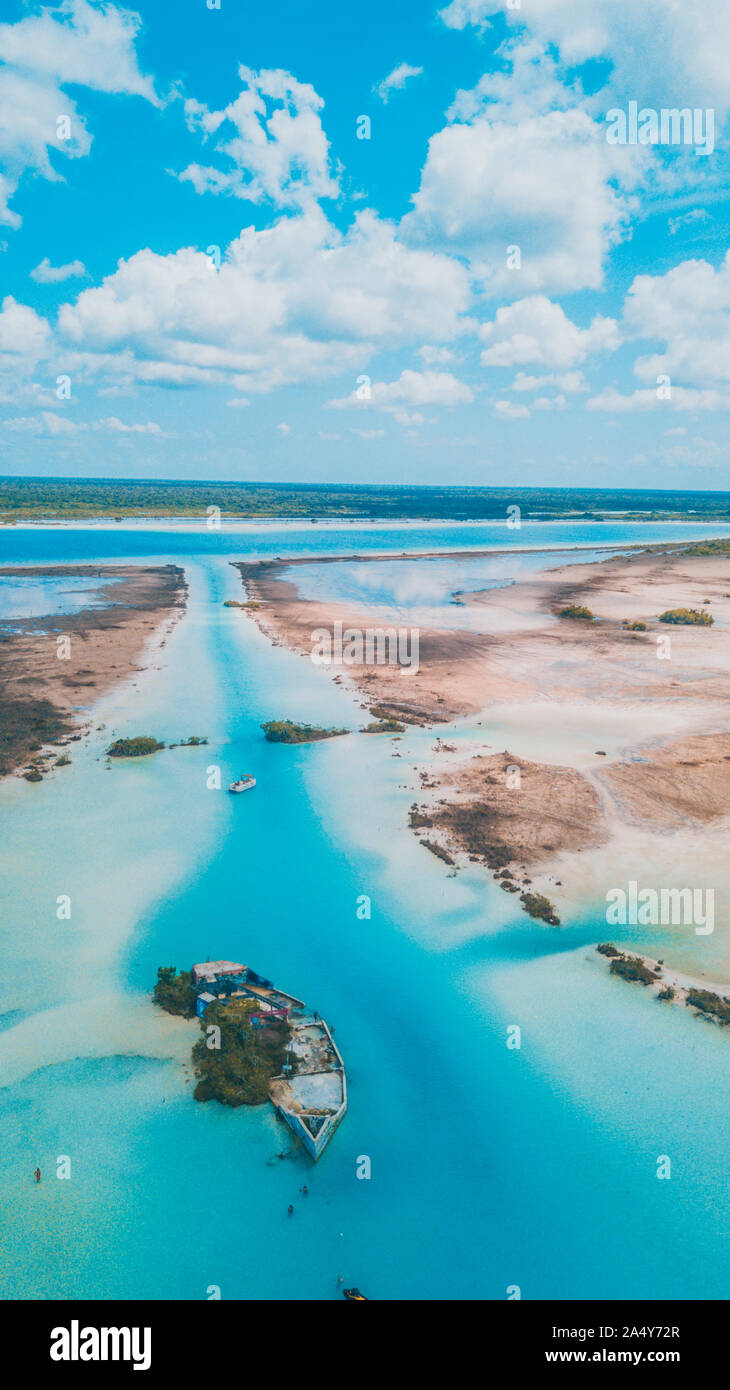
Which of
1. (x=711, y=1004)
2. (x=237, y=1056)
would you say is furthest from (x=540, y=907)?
(x=237, y=1056)

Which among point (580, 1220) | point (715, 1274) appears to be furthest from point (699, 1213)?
point (580, 1220)

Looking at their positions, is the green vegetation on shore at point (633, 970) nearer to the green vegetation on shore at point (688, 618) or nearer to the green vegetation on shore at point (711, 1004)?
the green vegetation on shore at point (711, 1004)

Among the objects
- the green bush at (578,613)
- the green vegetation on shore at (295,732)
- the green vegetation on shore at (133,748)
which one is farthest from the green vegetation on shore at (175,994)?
the green bush at (578,613)

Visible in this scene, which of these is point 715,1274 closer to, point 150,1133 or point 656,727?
point 150,1133

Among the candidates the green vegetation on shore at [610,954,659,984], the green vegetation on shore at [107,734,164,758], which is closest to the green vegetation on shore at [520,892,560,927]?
the green vegetation on shore at [610,954,659,984]

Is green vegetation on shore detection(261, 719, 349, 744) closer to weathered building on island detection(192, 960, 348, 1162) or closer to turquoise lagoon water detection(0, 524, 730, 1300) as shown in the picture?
turquoise lagoon water detection(0, 524, 730, 1300)

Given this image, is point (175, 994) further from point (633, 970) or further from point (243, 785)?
point (243, 785)
